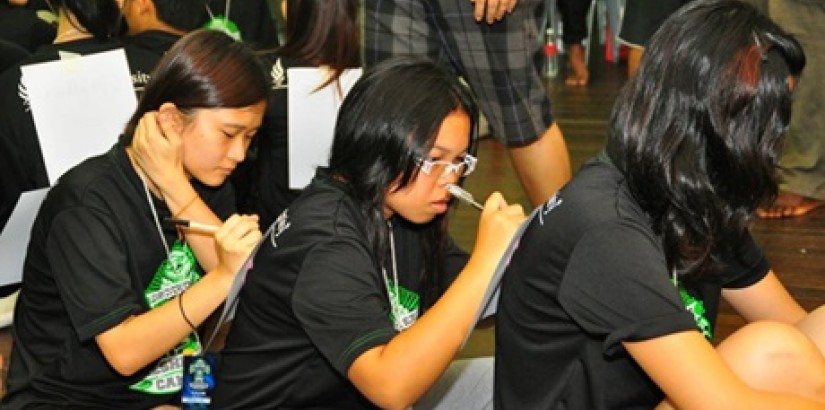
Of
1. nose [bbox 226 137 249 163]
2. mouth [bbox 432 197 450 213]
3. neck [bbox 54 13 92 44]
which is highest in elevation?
mouth [bbox 432 197 450 213]

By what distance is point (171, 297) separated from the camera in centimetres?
226

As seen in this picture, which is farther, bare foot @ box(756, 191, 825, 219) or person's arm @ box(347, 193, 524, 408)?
bare foot @ box(756, 191, 825, 219)

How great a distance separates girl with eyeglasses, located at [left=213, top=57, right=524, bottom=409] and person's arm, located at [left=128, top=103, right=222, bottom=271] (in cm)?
29

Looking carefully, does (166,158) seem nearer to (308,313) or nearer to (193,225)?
A: (193,225)

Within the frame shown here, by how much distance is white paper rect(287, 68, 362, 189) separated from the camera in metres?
2.90

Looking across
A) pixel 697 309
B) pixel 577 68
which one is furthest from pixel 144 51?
pixel 577 68

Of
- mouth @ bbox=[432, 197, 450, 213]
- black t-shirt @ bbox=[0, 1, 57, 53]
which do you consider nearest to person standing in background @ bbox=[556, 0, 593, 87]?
black t-shirt @ bbox=[0, 1, 57, 53]

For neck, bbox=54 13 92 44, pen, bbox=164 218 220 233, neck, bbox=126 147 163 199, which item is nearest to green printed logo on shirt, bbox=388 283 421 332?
pen, bbox=164 218 220 233

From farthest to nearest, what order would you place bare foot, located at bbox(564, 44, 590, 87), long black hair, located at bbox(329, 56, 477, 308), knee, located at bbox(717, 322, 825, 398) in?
bare foot, located at bbox(564, 44, 590, 87) < long black hair, located at bbox(329, 56, 477, 308) < knee, located at bbox(717, 322, 825, 398)

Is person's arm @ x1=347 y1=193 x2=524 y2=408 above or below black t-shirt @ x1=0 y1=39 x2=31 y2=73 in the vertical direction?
above

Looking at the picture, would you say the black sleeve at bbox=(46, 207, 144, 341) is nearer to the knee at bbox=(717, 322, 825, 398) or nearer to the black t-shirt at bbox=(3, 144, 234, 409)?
the black t-shirt at bbox=(3, 144, 234, 409)

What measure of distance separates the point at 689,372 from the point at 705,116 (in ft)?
1.09

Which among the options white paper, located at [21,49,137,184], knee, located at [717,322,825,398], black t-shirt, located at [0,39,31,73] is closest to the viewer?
knee, located at [717,322,825,398]

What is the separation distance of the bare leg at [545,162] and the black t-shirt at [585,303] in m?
1.22
